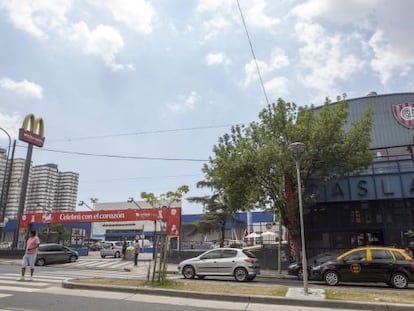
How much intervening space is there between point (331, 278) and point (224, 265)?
14.1ft

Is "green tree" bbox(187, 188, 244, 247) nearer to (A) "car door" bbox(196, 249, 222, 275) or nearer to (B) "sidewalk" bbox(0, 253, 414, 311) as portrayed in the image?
(A) "car door" bbox(196, 249, 222, 275)

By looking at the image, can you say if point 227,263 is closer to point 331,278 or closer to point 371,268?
point 331,278

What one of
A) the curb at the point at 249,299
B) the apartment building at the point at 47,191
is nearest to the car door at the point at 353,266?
the curb at the point at 249,299

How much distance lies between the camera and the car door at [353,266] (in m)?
14.4

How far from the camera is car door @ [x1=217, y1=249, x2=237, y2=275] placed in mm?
15812

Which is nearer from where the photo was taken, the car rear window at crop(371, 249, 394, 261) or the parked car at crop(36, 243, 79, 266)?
the car rear window at crop(371, 249, 394, 261)

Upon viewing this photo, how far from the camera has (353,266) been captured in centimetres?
1460

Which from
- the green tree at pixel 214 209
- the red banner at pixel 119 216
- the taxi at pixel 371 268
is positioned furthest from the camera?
the green tree at pixel 214 209

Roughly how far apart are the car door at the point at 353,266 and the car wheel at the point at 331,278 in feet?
0.65

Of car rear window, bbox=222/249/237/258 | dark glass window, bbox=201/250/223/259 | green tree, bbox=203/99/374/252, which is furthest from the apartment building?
car rear window, bbox=222/249/237/258

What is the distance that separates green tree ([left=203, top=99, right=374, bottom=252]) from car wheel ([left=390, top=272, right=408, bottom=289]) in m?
7.12

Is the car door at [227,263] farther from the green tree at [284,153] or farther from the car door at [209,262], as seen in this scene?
the green tree at [284,153]

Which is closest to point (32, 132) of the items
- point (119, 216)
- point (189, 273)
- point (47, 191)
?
point (119, 216)

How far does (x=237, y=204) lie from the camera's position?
21.9 metres
